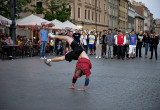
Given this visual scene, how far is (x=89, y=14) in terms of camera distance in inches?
2360

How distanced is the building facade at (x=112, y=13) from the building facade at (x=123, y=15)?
3820mm

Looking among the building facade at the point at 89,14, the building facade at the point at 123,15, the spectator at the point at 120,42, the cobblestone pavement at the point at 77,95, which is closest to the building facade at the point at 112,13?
the building facade at the point at 89,14

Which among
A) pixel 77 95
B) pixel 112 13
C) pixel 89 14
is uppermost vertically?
pixel 112 13

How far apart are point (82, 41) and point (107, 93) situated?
56.9ft

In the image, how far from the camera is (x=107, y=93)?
753cm

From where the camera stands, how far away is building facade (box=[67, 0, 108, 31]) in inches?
2066

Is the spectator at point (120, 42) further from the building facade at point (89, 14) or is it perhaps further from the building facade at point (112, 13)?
the building facade at point (112, 13)

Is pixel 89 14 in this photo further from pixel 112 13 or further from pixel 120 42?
pixel 120 42

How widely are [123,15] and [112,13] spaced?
623 inches

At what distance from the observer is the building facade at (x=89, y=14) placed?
2066 inches

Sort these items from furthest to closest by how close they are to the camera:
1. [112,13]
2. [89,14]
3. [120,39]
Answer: [112,13]
[89,14]
[120,39]

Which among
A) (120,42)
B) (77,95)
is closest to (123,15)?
(120,42)

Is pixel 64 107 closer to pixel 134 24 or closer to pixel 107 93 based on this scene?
pixel 107 93

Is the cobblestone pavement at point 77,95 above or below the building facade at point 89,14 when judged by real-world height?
below
